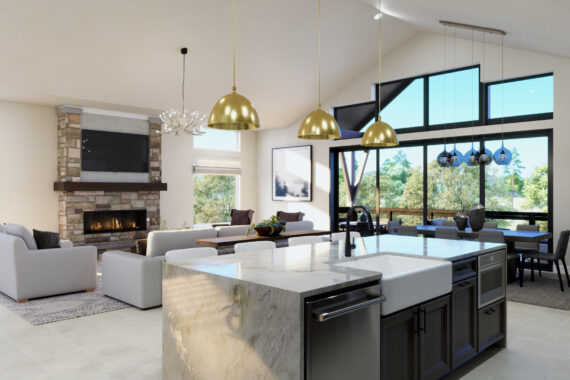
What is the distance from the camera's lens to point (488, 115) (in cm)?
767

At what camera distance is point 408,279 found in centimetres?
256

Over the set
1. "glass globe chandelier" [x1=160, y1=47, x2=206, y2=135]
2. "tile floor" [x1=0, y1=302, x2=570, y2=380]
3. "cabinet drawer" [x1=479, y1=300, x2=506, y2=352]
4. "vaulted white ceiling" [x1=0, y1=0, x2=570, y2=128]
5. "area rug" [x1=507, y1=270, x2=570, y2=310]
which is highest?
"vaulted white ceiling" [x1=0, y1=0, x2=570, y2=128]

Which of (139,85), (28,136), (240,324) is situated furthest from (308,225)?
(28,136)

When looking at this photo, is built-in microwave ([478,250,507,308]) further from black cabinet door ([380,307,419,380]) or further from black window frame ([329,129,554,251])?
black window frame ([329,129,554,251])

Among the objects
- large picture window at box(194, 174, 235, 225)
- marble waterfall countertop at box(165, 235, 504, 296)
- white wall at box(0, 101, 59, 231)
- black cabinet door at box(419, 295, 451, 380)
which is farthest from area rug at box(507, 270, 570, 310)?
white wall at box(0, 101, 59, 231)

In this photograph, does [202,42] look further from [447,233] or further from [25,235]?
[447,233]

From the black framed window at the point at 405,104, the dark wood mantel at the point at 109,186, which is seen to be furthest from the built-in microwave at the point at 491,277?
the dark wood mantel at the point at 109,186

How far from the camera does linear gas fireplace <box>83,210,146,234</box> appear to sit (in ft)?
28.3

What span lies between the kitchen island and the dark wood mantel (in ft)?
20.9

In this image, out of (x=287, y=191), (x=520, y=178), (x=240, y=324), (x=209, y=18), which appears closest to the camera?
(x=240, y=324)

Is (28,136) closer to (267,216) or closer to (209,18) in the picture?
(209,18)

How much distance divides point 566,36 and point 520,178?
2.67 m

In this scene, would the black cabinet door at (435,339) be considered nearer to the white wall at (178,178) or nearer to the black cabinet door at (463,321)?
the black cabinet door at (463,321)

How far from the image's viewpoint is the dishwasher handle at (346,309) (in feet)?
6.51
